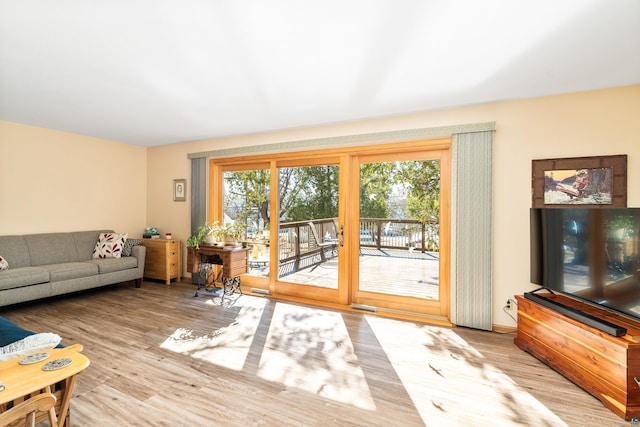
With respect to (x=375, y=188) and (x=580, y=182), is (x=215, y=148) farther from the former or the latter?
(x=580, y=182)

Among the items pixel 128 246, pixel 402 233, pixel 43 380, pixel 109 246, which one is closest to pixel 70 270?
pixel 109 246

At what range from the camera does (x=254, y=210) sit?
472cm

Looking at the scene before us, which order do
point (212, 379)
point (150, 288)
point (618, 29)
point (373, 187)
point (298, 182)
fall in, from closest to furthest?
point (618, 29) → point (212, 379) → point (373, 187) → point (298, 182) → point (150, 288)

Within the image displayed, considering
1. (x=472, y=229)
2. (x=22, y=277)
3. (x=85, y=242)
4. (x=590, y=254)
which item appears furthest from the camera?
(x=85, y=242)

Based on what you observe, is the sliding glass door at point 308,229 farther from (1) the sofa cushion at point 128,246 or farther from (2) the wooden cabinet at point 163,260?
(1) the sofa cushion at point 128,246

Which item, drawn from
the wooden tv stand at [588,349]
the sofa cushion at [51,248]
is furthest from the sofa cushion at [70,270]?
the wooden tv stand at [588,349]

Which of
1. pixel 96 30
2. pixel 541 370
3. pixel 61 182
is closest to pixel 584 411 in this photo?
pixel 541 370

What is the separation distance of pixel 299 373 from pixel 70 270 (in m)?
3.56

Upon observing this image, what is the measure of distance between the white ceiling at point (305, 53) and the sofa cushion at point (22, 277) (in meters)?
1.93

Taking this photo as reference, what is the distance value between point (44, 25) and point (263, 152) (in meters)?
2.71

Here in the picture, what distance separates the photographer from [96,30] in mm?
1939

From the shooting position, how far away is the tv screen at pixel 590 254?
2055 millimetres

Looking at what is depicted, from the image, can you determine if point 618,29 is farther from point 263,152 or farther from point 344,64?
point 263,152

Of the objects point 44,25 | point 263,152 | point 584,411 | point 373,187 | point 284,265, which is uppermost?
point 44,25
